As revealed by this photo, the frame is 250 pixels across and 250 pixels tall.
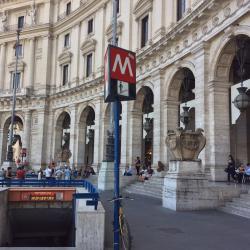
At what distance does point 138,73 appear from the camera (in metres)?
27.2

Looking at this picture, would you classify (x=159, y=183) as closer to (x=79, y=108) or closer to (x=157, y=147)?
(x=157, y=147)

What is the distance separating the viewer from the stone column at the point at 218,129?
1731 centimetres

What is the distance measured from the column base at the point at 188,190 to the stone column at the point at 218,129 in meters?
4.54

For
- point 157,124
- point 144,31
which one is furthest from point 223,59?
point 144,31

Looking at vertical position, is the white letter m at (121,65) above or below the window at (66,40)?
below

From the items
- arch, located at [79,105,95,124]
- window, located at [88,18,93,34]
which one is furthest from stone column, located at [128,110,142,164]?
window, located at [88,18,93,34]

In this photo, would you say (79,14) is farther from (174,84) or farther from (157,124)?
(157,124)

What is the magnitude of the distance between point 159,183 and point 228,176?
3323 millimetres

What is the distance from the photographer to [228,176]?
1705 centimetres

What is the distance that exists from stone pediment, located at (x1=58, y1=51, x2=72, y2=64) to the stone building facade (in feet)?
0.36

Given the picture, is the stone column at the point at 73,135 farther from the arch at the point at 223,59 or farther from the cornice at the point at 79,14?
the arch at the point at 223,59

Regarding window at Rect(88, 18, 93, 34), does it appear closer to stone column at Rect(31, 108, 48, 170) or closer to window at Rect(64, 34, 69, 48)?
window at Rect(64, 34, 69, 48)

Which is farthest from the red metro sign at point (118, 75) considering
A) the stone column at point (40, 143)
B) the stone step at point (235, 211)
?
the stone column at point (40, 143)

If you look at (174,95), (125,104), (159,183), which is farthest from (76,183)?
(125,104)
